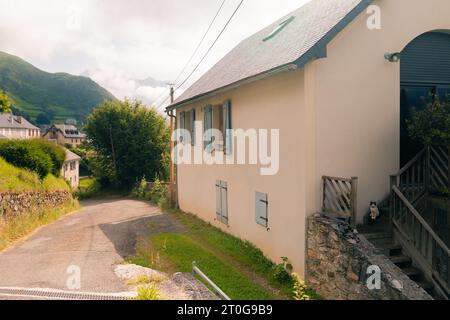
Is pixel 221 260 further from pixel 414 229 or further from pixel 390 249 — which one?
pixel 414 229

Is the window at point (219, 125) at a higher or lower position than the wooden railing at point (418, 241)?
higher

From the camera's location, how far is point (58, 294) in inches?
248

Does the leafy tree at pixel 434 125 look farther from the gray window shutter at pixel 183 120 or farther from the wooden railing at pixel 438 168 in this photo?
the gray window shutter at pixel 183 120

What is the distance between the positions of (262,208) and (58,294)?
225 inches

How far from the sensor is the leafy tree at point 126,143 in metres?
31.9

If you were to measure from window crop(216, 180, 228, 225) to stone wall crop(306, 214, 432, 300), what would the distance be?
16.8 feet

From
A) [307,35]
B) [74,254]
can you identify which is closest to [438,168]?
[307,35]

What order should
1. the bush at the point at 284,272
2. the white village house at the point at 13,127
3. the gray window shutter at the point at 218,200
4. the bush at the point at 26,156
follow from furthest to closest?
the white village house at the point at 13,127 → the bush at the point at 26,156 → the gray window shutter at the point at 218,200 → the bush at the point at 284,272

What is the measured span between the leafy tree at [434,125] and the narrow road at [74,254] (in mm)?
7146

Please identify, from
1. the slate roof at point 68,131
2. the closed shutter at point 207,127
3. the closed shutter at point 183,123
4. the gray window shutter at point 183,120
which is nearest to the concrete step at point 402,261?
the closed shutter at point 207,127

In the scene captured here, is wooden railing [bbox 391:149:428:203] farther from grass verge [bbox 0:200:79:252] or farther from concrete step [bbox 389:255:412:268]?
grass verge [bbox 0:200:79:252]

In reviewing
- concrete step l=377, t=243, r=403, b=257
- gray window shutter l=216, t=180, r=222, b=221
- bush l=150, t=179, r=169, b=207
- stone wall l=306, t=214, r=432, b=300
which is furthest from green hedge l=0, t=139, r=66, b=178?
concrete step l=377, t=243, r=403, b=257

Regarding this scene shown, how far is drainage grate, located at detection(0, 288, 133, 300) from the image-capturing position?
600 centimetres
